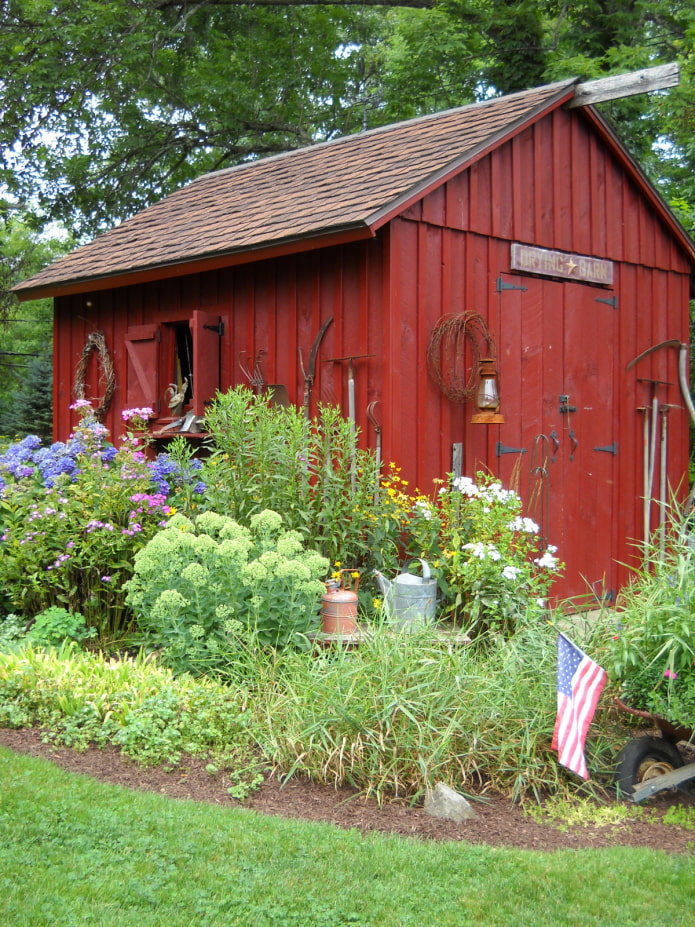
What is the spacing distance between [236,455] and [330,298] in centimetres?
177

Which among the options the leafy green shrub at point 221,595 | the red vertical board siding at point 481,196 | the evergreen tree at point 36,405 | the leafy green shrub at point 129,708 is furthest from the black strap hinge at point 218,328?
the evergreen tree at point 36,405

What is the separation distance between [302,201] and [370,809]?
5755 millimetres

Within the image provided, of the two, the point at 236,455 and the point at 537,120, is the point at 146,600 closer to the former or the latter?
the point at 236,455

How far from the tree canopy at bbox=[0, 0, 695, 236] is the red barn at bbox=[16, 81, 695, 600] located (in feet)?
18.5

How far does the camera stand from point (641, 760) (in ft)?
14.4

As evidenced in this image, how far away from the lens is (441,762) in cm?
429

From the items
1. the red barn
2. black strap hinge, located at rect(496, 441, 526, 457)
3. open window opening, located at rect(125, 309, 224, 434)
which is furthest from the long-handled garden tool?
black strap hinge, located at rect(496, 441, 526, 457)

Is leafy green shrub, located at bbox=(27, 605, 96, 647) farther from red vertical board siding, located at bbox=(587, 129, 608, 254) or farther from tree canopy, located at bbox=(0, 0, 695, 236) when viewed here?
tree canopy, located at bbox=(0, 0, 695, 236)

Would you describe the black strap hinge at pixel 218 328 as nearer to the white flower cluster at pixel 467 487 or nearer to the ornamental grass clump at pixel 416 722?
the white flower cluster at pixel 467 487

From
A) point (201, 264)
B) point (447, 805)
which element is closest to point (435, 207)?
point (201, 264)

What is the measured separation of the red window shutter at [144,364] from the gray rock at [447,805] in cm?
589

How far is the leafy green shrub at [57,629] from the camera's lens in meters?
6.18

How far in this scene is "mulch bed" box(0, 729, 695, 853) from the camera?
3.89m

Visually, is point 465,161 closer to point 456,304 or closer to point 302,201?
point 456,304
